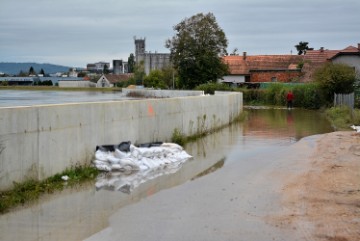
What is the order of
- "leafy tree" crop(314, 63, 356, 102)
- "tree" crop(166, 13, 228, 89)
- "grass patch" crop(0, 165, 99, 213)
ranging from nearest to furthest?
1. "grass patch" crop(0, 165, 99, 213)
2. "leafy tree" crop(314, 63, 356, 102)
3. "tree" crop(166, 13, 228, 89)

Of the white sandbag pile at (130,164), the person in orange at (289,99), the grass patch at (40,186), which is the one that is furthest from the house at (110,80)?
the grass patch at (40,186)

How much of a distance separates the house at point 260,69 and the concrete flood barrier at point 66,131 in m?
61.9

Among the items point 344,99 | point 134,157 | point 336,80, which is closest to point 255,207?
point 134,157

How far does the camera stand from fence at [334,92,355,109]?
39594mm

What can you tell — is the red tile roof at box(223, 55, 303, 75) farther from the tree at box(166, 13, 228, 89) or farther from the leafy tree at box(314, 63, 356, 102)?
the leafy tree at box(314, 63, 356, 102)

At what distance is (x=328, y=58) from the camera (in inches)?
2576

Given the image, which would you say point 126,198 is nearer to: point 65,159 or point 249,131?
point 65,159

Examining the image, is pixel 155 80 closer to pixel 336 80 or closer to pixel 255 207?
pixel 336 80

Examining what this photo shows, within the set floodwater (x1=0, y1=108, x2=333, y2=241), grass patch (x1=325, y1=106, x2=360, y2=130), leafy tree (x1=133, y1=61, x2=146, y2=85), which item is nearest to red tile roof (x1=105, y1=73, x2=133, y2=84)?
leafy tree (x1=133, y1=61, x2=146, y2=85)

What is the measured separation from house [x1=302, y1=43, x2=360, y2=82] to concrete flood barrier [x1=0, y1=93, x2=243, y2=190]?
4578cm

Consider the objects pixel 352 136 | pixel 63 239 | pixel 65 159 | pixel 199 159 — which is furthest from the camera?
pixel 352 136

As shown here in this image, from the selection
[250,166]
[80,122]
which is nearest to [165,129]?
[250,166]

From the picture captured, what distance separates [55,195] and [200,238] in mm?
3671

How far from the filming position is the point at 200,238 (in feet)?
25.7
